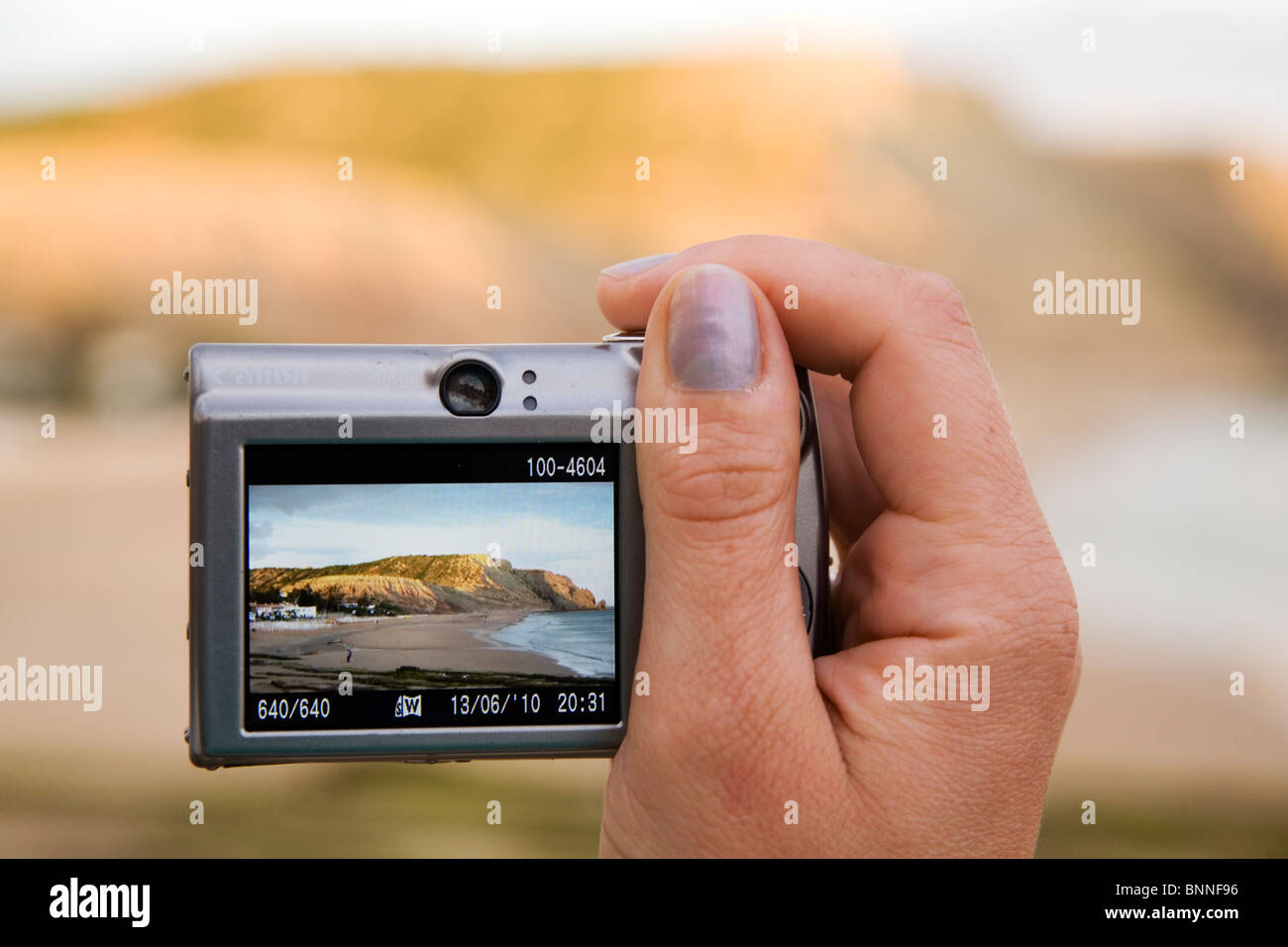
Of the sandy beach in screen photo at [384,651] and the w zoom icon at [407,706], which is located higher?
the sandy beach in screen photo at [384,651]

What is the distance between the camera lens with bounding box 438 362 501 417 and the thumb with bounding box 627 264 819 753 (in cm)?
21

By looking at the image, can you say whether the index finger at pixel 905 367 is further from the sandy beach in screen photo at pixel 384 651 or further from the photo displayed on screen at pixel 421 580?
the sandy beach in screen photo at pixel 384 651

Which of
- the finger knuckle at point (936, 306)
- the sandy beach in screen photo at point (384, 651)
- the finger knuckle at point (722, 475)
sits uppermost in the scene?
the finger knuckle at point (936, 306)

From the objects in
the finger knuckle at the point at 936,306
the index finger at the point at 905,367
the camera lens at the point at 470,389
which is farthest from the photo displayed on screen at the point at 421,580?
the finger knuckle at the point at 936,306

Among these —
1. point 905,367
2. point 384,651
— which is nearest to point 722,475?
point 905,367

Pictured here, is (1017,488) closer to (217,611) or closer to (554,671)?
(554,671)

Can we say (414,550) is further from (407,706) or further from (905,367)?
(905,367)

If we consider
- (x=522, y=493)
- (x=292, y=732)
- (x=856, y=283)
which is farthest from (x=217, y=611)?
(x=856, y=283)

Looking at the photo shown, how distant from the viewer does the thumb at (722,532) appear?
1100 millimetres

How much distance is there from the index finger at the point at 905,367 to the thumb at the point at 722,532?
6.8 inches

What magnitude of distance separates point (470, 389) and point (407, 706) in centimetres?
40

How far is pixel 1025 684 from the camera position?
119 centimetres

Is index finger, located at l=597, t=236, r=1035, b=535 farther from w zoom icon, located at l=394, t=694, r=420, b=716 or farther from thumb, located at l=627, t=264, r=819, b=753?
w zoom icon, located at l=394, t=694, r=420, b=716

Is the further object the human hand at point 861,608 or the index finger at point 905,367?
the index finger at point 905,367
